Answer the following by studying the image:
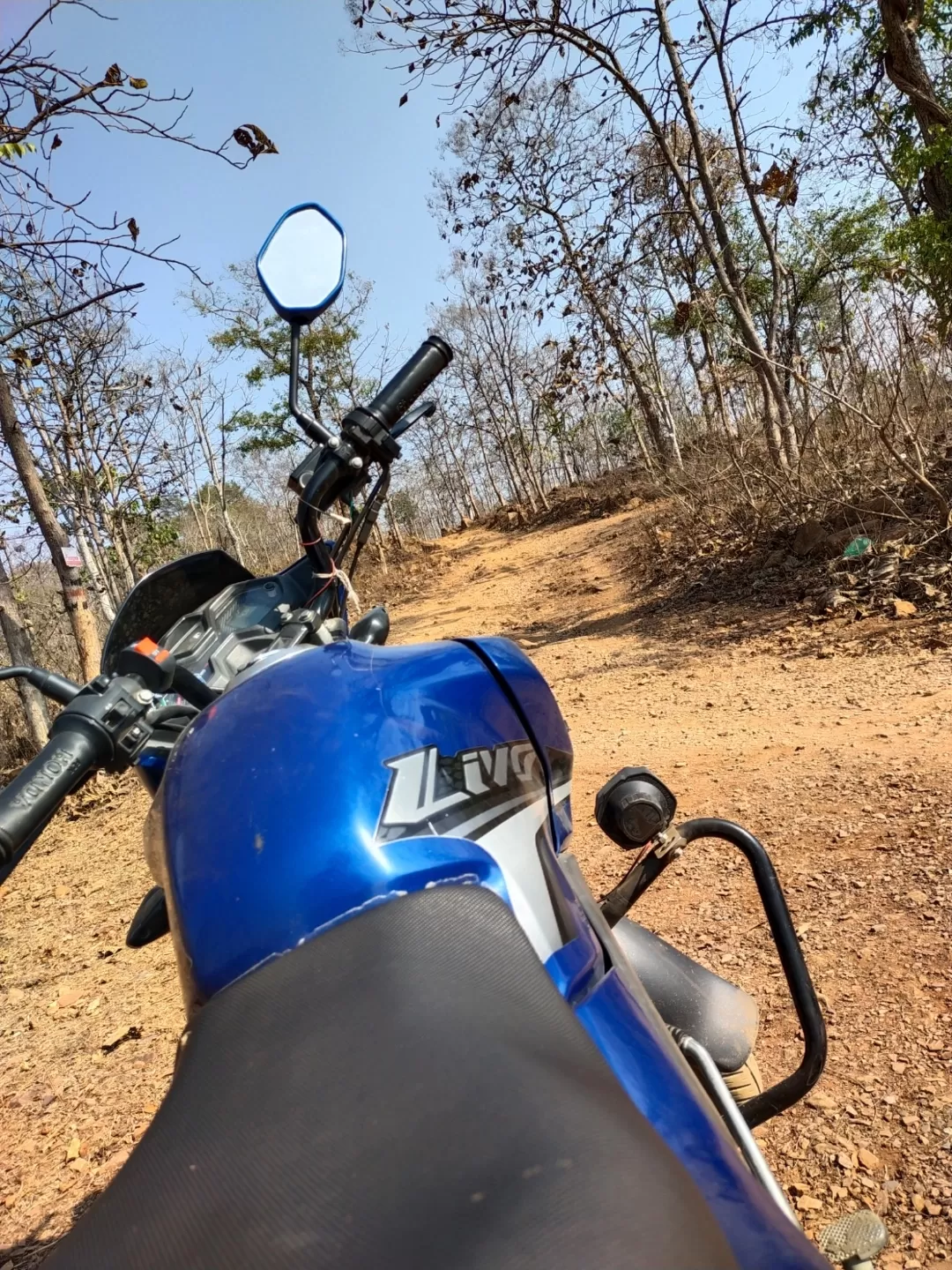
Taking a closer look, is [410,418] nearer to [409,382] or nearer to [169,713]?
[409,382]

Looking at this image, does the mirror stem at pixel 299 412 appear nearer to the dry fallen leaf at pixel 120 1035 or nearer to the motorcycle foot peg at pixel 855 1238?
the motorcycle foot peg at pixel 855 1238

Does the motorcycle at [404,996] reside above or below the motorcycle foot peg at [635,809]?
above

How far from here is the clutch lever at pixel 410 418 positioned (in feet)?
4.78

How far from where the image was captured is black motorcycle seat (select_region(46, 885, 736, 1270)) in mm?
458

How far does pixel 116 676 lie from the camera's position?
114 cm

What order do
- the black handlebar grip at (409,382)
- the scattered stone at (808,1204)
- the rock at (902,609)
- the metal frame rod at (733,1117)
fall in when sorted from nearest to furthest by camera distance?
the metal frame rod at (733,1117)
the black handlebar grip at (409,382)
the scattered stone at (808,1204)
the rock at (902,609)

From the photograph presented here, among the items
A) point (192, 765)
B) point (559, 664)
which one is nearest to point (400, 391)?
point (192, 765)

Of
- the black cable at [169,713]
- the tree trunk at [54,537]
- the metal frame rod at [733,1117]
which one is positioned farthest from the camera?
the tree trunk at [54,537]

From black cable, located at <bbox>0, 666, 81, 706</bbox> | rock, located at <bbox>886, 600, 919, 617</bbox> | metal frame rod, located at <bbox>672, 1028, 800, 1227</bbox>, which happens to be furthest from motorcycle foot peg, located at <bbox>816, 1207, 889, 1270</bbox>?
rock, located at <bbox>886, 600, 919, 617</bbox>

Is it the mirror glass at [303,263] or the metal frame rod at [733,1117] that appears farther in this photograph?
the mirror glass at [303,263]

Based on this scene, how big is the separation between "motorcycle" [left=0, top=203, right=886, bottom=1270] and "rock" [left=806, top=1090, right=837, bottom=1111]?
75 centimetres

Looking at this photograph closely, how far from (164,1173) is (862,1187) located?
5.45ft

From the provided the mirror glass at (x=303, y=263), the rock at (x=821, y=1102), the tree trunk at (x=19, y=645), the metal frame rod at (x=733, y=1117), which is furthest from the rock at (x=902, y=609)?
the tree trunk at (x=19, y=645)

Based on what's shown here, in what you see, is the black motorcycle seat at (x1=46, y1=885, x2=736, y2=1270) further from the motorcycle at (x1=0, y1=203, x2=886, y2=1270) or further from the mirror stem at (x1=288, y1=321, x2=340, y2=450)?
the mirror stem at (x1=288, y1=321, x2=340, y2=450)
